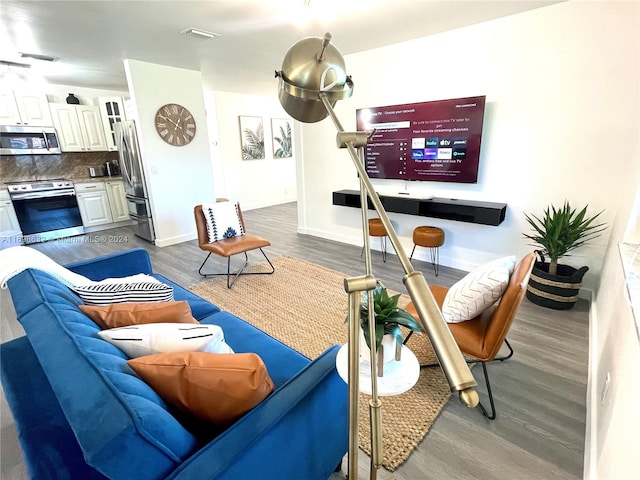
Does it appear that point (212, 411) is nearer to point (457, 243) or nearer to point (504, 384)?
point (504, 384)

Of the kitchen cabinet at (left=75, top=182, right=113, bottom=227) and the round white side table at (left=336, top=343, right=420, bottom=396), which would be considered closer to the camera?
the round white side table at (left=336, top=343, right=420, bottom=396)

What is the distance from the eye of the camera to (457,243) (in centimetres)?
345

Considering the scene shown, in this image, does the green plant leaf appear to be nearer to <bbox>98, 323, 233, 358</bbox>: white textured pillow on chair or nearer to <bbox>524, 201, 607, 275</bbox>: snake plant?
<bbox>524, 201, 607, 275</bbox>: snake plant

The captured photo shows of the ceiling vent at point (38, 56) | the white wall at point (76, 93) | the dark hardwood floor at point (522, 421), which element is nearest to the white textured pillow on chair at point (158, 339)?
the dark hardwood floor at point (522, 421)

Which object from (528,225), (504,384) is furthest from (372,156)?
(504,384)

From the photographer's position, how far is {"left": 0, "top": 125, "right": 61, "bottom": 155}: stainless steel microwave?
4.47 meters

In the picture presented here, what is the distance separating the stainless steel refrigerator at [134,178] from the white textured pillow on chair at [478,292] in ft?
13.9

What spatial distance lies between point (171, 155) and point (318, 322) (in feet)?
11.2

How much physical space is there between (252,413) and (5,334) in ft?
8.93

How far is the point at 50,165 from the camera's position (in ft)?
16.8

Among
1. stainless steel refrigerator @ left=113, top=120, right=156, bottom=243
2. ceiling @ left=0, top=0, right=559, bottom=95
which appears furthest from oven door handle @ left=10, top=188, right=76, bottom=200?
ceiling @ left=0, top=0, right=559, bottom=95

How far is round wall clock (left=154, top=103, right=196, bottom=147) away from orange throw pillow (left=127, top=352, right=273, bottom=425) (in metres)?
4.18

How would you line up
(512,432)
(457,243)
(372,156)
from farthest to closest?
(372,156) < (457,243) < (512,432)

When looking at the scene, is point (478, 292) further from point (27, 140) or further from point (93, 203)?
point (27, 140)
